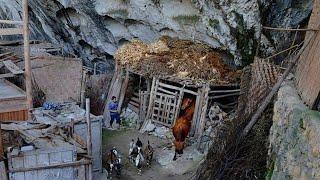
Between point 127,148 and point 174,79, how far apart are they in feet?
8.91

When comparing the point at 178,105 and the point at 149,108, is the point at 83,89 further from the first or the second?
the point at 178,105

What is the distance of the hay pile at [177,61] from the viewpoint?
45.9 feet

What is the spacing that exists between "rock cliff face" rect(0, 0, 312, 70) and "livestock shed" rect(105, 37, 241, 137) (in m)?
0.55

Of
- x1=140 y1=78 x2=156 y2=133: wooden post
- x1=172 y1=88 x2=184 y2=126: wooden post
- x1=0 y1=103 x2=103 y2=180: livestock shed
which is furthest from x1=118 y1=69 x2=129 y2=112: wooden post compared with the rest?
x1=0 y1=103 x2=103 y2=180: livestock shed

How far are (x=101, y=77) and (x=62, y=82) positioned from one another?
7.27ft

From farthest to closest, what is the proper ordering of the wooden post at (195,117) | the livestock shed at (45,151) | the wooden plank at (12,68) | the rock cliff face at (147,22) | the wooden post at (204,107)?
the wooden post at (195,117)
the wooden post at (204,107)
the rock cliff face at (147,22)
the wooden plank at (12,68)
the livestock shed at (45,151)

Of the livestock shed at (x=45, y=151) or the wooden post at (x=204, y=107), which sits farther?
the wooden post at (x=204, y=107)

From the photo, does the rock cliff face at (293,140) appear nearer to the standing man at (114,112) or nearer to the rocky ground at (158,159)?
the rocky ground at (158,159)

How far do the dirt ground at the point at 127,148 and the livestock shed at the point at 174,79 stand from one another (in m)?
0.62

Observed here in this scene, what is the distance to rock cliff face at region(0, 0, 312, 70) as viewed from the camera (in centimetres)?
1255

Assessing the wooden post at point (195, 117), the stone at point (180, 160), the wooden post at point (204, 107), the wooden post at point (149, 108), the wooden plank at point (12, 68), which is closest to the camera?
the stone at point (180, 160)

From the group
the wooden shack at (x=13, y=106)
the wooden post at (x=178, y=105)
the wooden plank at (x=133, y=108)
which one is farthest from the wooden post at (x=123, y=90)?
the wooden shack at (x=13, y=106)

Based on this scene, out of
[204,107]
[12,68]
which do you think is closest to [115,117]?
[204,107]

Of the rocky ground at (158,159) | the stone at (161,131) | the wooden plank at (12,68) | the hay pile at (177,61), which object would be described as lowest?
the rocky ground at (158,159)
